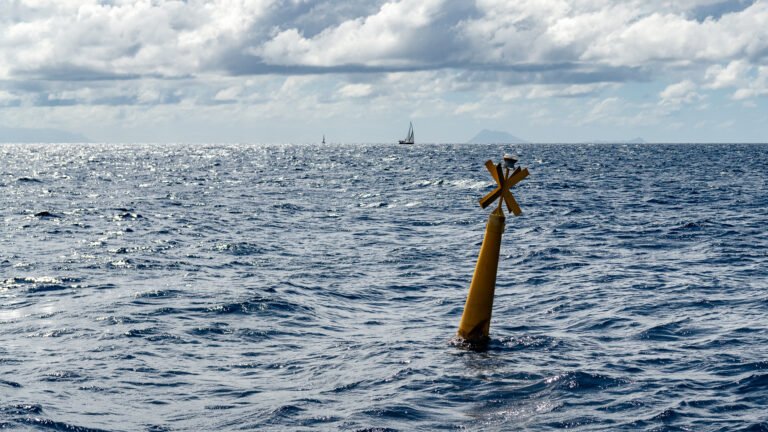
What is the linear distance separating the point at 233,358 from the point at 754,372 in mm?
11948

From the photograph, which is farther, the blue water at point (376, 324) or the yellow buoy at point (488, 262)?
the yellow buoy at point (488, 262)

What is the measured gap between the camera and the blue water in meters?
14.9

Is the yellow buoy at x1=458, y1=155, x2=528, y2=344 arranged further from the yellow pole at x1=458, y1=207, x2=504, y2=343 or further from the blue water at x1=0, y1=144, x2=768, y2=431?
the blue water at x1=0, y1=144, x2=768, y2=431

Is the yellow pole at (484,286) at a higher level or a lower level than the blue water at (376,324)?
higher

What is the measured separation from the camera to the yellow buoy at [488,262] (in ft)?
60.4

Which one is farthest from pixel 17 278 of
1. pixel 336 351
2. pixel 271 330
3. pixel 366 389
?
pixel 366 389

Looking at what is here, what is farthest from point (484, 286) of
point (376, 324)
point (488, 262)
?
point (376, 324)

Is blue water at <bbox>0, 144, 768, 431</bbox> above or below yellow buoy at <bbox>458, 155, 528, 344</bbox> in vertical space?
below

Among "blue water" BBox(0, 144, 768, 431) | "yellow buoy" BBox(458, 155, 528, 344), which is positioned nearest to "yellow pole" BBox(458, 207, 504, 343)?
"yellow buoy" BBox(458, 155, 528, 344)

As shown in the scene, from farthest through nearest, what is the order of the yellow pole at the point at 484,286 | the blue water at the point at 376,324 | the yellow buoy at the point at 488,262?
the yellow pole at the point at 484,286, the yellow buoy at the point at 488,262, the blue water at the point at 376,324

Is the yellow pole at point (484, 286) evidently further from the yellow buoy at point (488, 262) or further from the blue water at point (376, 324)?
the blue water at point (376, 324)

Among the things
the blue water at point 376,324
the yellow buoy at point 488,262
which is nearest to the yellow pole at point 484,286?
the yellow buoy at point 488,262

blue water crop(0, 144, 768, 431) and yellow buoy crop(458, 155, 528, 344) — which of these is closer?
blue water crop(0, 144, 768, 431)

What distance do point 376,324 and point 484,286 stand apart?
4.94 metres
